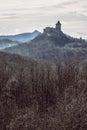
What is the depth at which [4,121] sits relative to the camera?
32.4 m

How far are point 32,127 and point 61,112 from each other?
2.60 metres

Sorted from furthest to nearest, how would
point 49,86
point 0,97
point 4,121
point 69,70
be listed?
point 69,70
point 49,86
point 0,97
point 4,121

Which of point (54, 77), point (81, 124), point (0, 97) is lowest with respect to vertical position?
point (54, 77)

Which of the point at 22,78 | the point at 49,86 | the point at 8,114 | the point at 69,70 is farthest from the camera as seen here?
the point at 69,70

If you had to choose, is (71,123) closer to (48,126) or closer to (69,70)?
(48,126)

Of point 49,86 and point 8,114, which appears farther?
point 49,86

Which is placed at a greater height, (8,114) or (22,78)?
(8,114)

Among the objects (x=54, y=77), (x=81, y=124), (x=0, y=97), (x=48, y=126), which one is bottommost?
(x=54, y=77)

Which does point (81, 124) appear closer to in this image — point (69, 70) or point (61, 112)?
point (61, 112)

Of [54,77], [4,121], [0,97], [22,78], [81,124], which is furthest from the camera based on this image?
[54,77]

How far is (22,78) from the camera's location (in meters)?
92.4

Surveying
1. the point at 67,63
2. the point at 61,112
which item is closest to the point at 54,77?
the point at 67,63

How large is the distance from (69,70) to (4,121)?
6755 cm

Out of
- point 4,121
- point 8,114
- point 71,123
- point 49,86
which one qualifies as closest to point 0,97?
point 8,114
